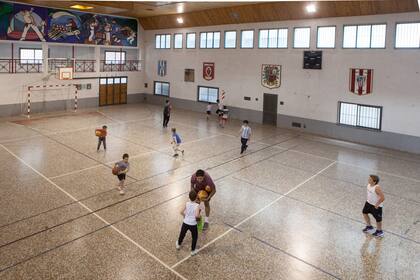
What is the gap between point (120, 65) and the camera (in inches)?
1276

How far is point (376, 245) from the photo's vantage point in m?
9.11

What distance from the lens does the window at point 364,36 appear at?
19688 millimetres

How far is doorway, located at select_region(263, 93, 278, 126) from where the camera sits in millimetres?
25078

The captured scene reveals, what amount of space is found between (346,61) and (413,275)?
15.8m

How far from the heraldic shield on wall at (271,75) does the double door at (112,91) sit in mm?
14074

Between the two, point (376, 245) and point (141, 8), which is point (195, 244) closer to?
point (376, 245)

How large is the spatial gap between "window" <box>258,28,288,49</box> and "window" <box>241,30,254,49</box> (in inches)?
30.0

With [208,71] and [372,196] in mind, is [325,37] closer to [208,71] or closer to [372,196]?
[208,71]

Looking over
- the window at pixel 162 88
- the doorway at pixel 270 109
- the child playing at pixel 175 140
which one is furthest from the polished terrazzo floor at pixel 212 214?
the window at pixel 162 88

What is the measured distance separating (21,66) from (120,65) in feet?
28.3

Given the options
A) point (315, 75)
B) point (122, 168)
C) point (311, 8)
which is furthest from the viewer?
point (315, 75)

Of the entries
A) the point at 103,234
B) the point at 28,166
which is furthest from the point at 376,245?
the point at 28,166

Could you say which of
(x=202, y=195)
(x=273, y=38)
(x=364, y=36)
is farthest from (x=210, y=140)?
(x=202, y=195)

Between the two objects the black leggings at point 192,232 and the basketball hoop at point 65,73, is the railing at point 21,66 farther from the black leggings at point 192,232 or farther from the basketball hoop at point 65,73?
the black leggings at point 192,232
